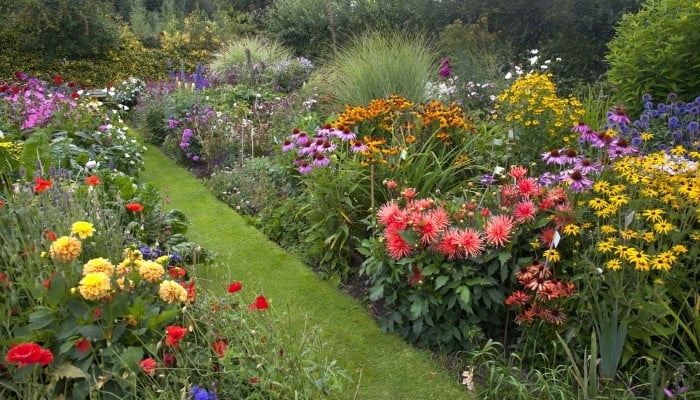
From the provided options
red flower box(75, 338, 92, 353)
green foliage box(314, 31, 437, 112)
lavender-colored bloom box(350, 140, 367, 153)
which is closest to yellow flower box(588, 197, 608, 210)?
lavender-colored bloom box(350, 140, 367, 153)

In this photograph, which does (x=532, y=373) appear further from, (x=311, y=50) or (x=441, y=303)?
(x=311, y=50)

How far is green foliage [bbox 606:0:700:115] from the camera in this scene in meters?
4.42

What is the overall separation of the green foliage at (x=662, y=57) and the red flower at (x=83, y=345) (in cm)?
430

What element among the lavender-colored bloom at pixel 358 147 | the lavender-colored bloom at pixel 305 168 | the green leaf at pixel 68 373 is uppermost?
the lavender-colored bloom at pixel 358 147

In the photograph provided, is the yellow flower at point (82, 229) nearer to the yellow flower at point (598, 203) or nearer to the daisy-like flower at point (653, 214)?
the yellow flower at point (598, 203)

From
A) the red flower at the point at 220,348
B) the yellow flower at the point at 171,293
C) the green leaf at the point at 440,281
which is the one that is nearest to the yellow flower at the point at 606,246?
the green leaf at the point at 440,281

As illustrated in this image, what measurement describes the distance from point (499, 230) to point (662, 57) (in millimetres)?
2649

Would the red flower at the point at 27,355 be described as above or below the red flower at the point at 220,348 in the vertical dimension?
above

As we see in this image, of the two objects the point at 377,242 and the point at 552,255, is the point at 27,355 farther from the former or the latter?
the point at 552,255

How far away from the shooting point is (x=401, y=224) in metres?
3.03

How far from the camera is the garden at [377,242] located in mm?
2189

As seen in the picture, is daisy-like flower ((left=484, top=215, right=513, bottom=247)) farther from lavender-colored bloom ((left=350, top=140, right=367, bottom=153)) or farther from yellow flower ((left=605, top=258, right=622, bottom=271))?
lavender-colored bloom ((left=350, top=140, right=367, bottom=153))

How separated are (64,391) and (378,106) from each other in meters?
3.05

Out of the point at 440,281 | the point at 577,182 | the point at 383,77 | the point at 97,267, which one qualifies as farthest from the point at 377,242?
the point at 383,77
